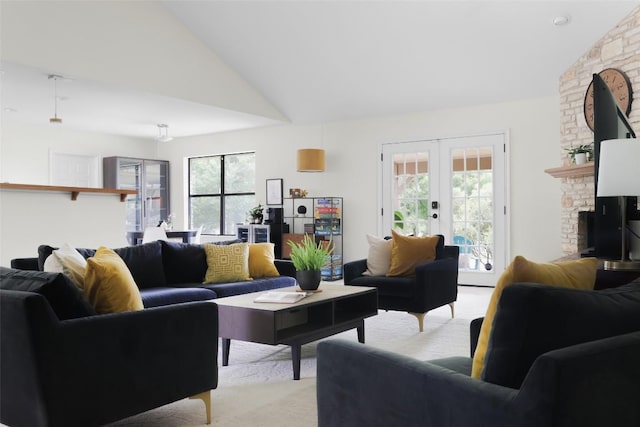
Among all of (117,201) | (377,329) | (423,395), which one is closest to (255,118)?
(117,201)

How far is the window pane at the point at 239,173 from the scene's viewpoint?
31.2ft

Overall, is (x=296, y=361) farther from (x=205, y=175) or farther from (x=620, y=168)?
(x=205, y=175)

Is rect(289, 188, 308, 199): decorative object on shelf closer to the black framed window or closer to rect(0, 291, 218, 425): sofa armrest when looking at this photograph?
the black framed window

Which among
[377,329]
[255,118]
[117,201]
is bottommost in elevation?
[377,329]

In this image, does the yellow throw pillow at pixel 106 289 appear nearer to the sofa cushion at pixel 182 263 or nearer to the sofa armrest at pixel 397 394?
the sofa armrest at pixel 397 394

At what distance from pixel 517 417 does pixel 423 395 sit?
11.8 inches

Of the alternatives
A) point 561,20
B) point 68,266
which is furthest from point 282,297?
point 561,20

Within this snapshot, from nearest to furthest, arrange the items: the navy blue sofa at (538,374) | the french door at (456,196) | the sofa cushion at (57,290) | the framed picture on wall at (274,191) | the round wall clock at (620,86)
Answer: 1. the navy blue sofa at (538,374)
2. the sofa cushion at (57,290)
3. the round wall clock at (620,86)
4. the french door at (456,196)
5. the framed picture on wall at (274,191)

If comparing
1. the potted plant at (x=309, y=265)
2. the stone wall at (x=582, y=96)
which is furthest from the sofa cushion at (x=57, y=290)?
the stone wall at (x=582, y=96)

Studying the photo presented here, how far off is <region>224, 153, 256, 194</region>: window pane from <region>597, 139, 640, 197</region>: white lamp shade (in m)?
7.25

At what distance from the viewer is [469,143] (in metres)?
7.20

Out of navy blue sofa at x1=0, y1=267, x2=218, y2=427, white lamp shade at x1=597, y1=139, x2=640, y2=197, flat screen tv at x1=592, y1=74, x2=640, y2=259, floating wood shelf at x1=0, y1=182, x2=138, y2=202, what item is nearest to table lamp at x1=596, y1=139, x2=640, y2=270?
white lamp shade at x1=597, y1=139, x2=640, y2=197

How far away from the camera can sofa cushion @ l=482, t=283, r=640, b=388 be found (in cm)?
138

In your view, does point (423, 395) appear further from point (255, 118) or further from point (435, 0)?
point (255, 118)
